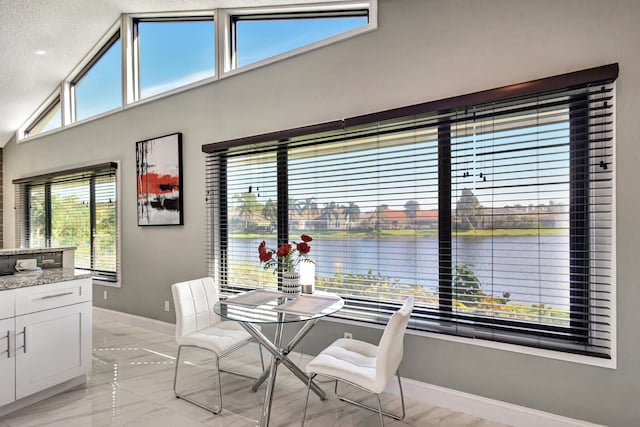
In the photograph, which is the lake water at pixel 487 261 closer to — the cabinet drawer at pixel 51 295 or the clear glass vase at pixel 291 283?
the clear glass vase at pixel 291 283

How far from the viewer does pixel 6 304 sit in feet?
7.64

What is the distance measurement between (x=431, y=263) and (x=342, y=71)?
5.42ft

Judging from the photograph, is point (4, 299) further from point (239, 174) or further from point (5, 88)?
point (5, 88)

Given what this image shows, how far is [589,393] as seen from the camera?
202cm

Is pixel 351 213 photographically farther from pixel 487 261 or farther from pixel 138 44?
pixel 138 44

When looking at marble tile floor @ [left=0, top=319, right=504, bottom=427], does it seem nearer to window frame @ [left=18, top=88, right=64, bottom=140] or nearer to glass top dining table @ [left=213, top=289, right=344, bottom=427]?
glass top dining table @ [left=213, top=289, right=344, bottom=427]

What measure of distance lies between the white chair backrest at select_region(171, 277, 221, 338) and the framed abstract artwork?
4.14ft

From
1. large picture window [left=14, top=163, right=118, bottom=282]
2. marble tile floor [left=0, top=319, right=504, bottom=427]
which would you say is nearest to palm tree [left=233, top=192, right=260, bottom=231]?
marble tile floor [left=0, top=319, right=504, bottom=427]

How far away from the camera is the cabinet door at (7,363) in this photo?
229 centimetres

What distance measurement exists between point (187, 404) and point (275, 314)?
0.97m

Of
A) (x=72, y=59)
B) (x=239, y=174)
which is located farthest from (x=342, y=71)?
(x=72, y=59)

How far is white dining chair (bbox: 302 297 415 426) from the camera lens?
1875mm

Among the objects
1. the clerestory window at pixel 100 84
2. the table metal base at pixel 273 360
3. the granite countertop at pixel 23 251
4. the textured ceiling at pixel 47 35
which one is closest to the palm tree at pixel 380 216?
the table metal base at pixel 273 360

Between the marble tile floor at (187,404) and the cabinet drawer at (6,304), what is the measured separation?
0.67m
